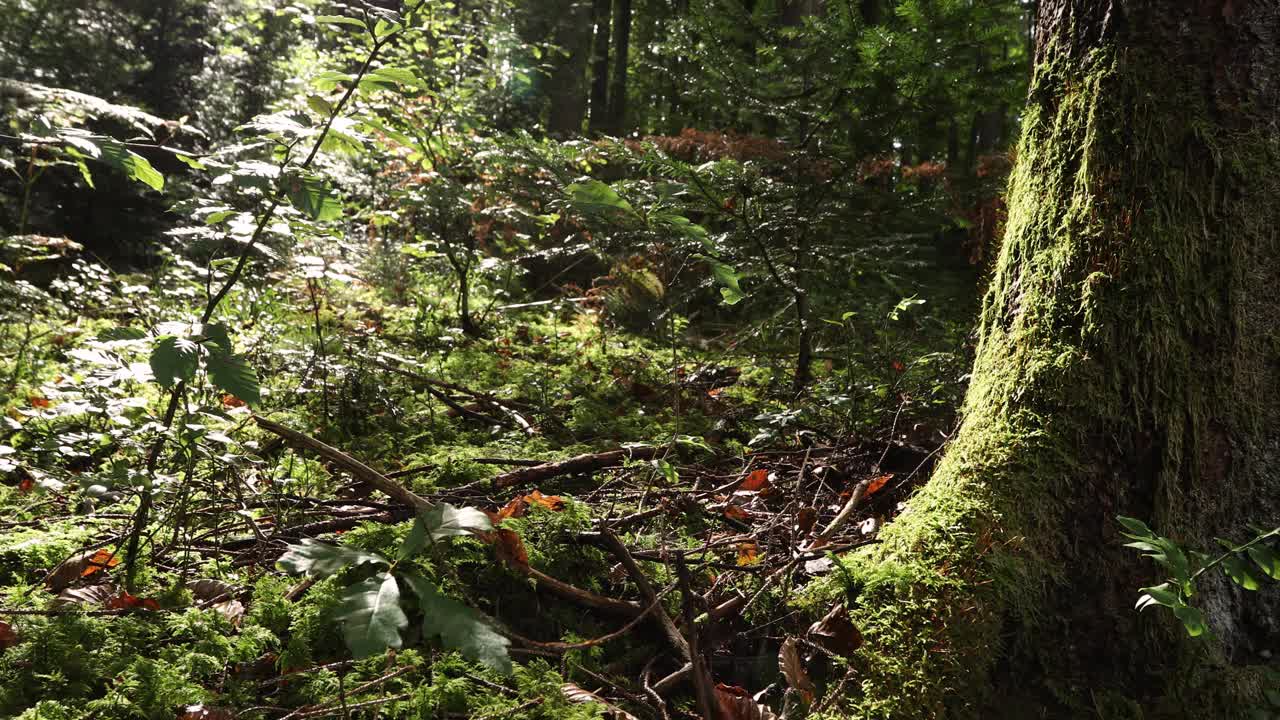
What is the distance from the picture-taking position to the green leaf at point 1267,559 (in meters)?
1.54

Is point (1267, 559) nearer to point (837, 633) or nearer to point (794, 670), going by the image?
point (837, 633)

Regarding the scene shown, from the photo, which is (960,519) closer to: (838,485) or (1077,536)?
(1077,536)

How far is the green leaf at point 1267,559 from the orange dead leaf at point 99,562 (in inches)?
121

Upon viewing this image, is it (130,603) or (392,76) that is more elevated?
(392,76)

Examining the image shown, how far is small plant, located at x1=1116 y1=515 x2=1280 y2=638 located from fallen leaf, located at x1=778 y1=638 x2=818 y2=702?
78 cm

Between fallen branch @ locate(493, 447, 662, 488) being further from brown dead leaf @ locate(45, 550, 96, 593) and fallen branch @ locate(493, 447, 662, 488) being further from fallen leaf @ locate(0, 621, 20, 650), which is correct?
fallen leaf @ locate(0, 621, 20, 650)

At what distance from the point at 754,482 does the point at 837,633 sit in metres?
1.10

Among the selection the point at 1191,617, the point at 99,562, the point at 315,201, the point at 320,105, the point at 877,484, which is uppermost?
the point at 320,105

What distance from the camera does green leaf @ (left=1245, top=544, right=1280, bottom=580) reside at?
1545 mm

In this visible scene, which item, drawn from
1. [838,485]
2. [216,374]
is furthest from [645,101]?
[216,374]

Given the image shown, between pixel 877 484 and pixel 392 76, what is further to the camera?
pixel 877 484

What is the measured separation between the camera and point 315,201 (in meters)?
1.95

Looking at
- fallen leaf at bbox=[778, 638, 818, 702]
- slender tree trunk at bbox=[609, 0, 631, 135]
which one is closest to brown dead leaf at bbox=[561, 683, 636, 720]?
fallen leaf at bbox=[778, 638, 818, 702]

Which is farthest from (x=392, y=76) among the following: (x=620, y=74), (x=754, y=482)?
(x=620, y=74)
